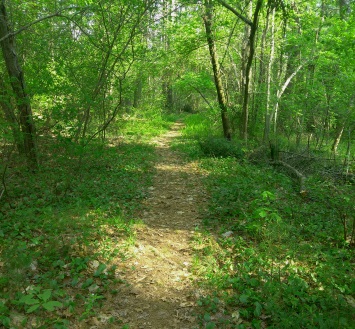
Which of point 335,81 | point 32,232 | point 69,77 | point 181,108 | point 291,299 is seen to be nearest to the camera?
point 291,299

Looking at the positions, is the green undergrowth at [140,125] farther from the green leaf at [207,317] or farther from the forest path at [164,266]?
the green leaf at [207,317]

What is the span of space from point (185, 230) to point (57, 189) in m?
3.07

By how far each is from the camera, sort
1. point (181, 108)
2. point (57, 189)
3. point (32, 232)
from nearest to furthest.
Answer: point (32, 232), point (57, 189), point (181, 108)

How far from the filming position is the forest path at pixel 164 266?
3.33 m

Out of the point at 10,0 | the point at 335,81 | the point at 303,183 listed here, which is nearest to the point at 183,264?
the point at 303,183

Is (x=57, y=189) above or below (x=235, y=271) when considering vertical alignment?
above

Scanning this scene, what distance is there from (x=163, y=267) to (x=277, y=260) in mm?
1655

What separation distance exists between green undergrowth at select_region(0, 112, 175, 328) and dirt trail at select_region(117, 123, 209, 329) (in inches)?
8.4

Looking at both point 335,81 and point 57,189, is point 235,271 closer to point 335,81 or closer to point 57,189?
point 57,189

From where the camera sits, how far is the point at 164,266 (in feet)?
13.9

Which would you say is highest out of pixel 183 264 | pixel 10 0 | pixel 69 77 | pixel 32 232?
pixel 10 0

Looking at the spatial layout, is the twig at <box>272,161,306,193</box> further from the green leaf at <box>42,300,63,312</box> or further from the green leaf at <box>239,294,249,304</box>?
the green leaf at <box>42,300,63,312</box>

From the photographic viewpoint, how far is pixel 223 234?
5133 mm

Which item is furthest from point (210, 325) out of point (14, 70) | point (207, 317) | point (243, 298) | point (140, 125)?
point (140, 125)
